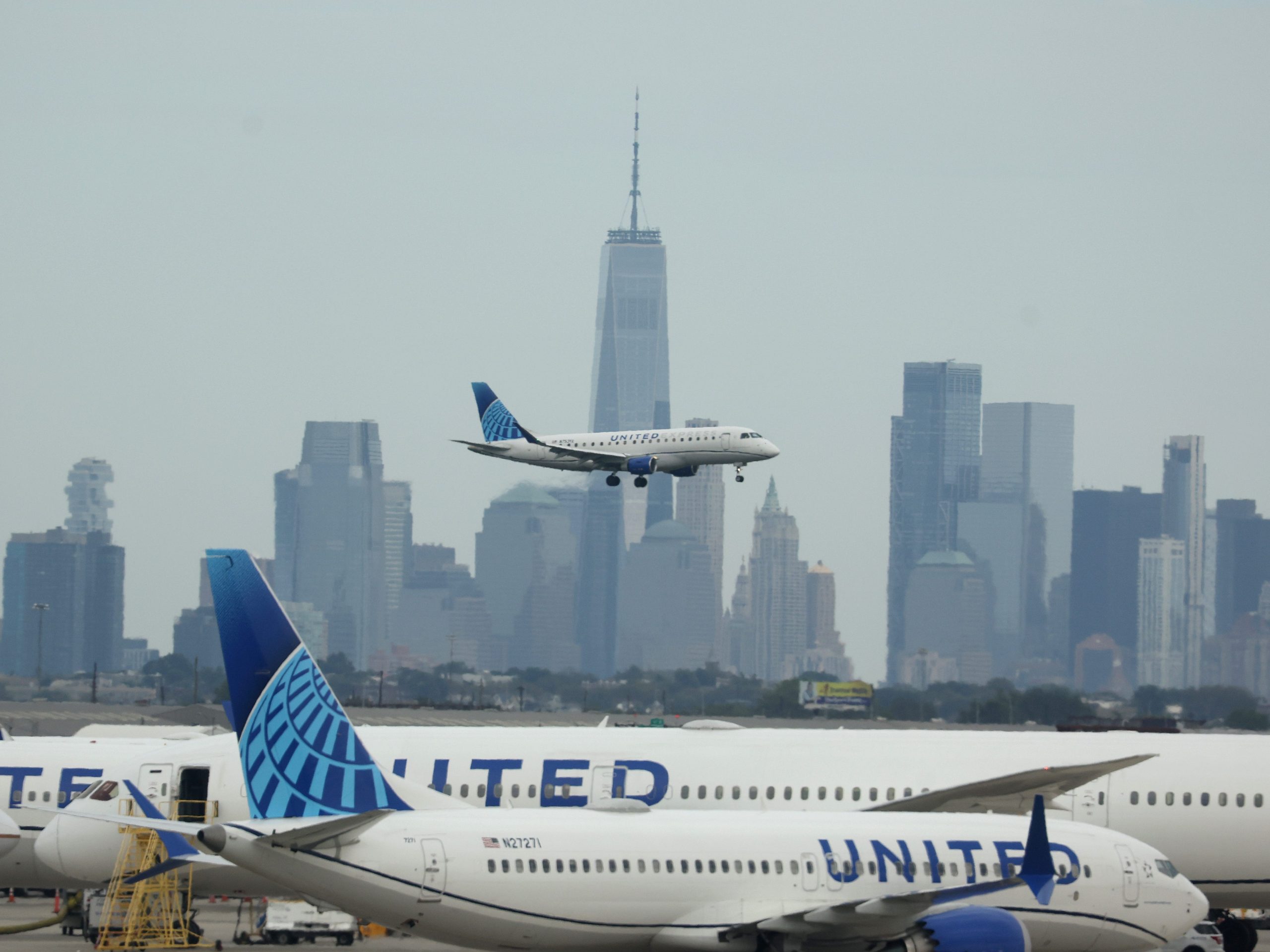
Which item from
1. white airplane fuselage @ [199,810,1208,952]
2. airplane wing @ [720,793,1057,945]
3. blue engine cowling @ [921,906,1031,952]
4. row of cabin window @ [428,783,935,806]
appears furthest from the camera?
row of cabin window @ [428,783,935,806]

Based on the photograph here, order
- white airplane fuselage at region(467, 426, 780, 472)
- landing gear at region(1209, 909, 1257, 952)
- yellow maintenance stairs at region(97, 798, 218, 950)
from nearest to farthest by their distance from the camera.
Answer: yellow maintenance stairs at region(97, 798, 218, 950), landing gear at region(1209, 909, 1257, 952), white airplane fuselage at region(467, 426, 780, 472)

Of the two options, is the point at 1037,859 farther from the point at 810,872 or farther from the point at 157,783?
the point at 157,783

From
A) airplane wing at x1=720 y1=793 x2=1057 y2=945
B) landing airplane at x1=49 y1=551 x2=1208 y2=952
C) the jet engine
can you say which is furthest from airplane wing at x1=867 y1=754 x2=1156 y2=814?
the jet engine

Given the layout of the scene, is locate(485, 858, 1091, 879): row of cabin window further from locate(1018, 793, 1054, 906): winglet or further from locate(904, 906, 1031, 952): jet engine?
locate(904, 906, 1031, 952): jet engine

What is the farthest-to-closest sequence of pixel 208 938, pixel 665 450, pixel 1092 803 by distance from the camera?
pixel 665 450 < pixel 208 938 < pixel 1092 803

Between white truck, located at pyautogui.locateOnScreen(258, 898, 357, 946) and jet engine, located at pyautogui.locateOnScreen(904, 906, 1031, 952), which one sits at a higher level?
jet engine, located at pyautogui.locateOnScreen(904, 906, 1031, 952)

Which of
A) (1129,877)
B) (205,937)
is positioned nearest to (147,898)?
(205,937)
